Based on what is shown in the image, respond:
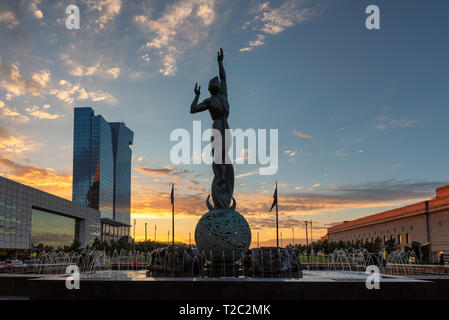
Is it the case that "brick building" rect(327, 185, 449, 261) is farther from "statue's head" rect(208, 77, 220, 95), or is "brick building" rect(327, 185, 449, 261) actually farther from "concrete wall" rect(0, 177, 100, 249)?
"concrete wall" rect(0, 177, 100, 249)

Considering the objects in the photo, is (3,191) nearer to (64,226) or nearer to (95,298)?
(64,226)

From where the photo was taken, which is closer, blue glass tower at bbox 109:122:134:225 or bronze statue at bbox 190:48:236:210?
bronze statue at bbox 190:48:236:210

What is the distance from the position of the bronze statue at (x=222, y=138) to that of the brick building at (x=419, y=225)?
125 feet

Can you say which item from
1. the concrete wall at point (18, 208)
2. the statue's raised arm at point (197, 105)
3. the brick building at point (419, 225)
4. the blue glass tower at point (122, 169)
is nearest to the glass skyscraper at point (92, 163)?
the blue glass tower at point (122, 169)

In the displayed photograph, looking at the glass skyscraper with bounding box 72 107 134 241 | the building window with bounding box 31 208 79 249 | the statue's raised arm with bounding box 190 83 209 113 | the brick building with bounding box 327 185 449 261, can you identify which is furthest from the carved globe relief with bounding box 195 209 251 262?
the glass skyscraper with bounding box 72 107 134 241

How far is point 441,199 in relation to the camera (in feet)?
164

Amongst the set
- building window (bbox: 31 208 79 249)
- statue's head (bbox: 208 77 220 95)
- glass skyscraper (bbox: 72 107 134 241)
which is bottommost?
building window (bbox: 31 208 79 249)

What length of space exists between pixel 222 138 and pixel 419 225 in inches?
1940

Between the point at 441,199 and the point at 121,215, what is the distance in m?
137

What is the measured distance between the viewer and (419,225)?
55.0 meters

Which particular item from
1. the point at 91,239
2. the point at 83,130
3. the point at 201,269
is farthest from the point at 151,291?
the point at 83,130

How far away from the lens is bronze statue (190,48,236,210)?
1430 cm

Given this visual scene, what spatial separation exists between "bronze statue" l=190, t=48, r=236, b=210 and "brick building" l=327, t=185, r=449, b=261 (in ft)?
125

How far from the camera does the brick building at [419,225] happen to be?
163ft
